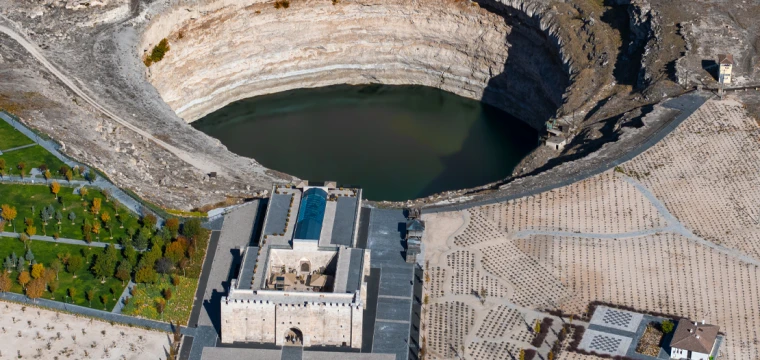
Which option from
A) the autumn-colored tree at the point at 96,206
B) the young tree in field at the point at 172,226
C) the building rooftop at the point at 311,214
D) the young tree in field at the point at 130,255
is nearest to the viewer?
the building rooftop at the point at 311,214

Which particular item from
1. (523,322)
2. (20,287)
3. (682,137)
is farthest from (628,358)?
(20,287)

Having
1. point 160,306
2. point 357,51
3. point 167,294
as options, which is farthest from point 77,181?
point 357,51

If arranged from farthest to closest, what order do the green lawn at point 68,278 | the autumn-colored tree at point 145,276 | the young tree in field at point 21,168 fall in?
the young tree in field at point 21,168 → the autumn-colored tree at point 145,276 → the green lawn at point 68,278

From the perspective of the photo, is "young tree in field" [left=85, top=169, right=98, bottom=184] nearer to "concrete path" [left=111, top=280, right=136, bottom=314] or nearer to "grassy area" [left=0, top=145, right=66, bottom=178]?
"grassy area" [left=0, top=145, right=66, bottom=178]

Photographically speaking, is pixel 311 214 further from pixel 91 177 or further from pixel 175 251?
pixel 91 177

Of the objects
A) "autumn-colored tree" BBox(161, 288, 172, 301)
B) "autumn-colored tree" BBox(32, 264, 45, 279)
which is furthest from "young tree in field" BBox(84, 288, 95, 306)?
"autumn-colored tree" BBox(161, 288, 172, 301)

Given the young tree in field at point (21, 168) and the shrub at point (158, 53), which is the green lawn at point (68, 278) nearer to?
the young tree in field at point (21, 168)

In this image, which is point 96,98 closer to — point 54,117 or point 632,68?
point 54,117

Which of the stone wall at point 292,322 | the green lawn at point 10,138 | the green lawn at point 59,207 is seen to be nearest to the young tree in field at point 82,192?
the green lawn at point 59,207
